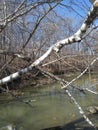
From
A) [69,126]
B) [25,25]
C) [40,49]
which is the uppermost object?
[25,25]

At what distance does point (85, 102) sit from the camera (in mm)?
14047

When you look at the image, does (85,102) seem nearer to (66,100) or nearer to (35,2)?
(66,100)

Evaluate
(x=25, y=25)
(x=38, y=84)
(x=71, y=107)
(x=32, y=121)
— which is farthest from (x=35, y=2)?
(x=38, y=84)

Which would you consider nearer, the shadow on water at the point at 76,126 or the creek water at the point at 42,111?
the shadow on water at the point at 76,126

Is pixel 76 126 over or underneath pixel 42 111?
underneath

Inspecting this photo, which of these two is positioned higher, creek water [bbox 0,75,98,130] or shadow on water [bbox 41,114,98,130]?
creek water [bbox 0,75,98,130]

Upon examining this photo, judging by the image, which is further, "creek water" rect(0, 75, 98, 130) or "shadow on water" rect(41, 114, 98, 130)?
"creek water" rect(0, 75, 98, 130)

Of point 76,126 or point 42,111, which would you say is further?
point 42,111

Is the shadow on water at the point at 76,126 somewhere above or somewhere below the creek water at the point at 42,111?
below

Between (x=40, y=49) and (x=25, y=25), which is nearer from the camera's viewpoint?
(x=40, y=49)

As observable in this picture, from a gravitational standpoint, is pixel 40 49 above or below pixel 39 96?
above

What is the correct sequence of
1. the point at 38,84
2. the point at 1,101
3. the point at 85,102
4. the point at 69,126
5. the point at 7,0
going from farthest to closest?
the point at 38,84, the point at 1,101, the point at 85,102, the point at 69,126, the point at 7,0

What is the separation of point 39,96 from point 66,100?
77.0 inches

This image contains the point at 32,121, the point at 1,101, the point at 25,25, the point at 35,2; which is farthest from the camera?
the point at 1,101
